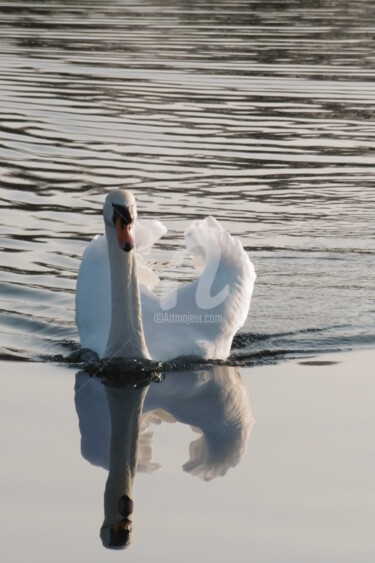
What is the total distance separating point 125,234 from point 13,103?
40.4ft

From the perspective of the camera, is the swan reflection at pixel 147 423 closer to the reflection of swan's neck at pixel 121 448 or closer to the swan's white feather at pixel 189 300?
the reflection of swan's neck at pixel 121 448

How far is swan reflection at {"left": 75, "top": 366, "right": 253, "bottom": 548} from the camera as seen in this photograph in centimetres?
740

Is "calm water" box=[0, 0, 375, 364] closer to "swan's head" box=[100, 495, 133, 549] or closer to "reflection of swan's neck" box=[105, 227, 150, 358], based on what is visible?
"reflection of swan's neck" box=[105, 227, 150, 358]

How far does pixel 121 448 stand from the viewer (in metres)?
8.26

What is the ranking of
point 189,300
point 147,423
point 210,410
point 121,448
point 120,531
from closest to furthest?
1. point 120,531
2. point 121,448
3. point 147,423
4. point 210,410
5. point 189,300

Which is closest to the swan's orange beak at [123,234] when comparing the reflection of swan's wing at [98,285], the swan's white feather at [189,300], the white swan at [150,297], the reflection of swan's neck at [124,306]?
the white swan at [150,297]

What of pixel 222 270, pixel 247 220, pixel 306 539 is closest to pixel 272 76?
pixel 247 220

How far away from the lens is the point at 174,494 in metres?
7.23

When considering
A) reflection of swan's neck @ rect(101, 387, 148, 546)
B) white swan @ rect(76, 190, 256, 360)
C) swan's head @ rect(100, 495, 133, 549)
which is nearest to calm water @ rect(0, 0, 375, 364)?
white swan @ rect(76, 190, 256, 360)

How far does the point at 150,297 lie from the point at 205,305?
487mm

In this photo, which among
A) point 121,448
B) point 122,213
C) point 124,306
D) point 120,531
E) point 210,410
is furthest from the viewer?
point 124,306

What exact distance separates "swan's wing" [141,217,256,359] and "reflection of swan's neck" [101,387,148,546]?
515 millimetres

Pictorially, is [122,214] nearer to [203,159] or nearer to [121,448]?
[121,448]

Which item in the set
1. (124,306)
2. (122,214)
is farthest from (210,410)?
(122,214)
